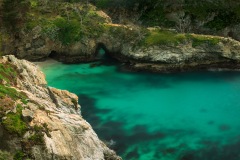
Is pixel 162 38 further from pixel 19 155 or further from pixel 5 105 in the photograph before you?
pixel 19 155

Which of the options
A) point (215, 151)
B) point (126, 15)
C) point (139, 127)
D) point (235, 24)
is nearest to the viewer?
point (215, 151)

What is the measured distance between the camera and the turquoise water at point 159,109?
110ft

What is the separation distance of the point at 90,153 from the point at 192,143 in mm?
14823

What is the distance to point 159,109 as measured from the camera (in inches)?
1719

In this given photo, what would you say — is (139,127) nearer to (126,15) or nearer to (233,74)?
(233,74)

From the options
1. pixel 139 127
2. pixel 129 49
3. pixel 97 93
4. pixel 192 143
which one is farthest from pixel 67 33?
pixel 192 143

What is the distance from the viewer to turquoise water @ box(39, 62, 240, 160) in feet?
110

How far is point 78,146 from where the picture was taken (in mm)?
22703

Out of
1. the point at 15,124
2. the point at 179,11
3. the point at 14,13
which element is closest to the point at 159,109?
the point at 15,124

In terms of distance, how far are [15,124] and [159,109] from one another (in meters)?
26.4

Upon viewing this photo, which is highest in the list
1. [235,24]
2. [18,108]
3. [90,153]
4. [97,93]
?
[235,24]

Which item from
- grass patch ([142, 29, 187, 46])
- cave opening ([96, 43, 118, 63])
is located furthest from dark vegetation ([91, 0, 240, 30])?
cave opening ([96, 43, 118, 63])

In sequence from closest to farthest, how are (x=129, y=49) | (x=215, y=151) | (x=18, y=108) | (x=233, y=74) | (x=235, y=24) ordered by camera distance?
(x=18, y=108) < (x=215, y=151) < (x=233, y=74) < (x=129, y=49) < (x=235, y=24)

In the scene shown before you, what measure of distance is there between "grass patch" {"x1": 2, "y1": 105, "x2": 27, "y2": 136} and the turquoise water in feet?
46.8
